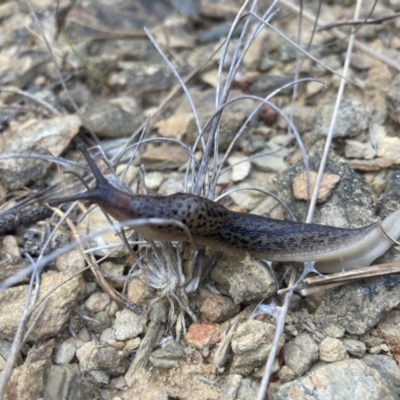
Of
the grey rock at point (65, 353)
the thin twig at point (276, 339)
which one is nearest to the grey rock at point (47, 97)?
the grey rock at point (65, 353)

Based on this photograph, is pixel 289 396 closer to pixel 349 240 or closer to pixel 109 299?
pixel 349 240

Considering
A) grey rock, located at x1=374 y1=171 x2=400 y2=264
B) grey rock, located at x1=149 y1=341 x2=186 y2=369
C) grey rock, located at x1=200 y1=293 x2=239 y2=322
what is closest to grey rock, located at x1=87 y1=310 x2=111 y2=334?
grey rock, located at x1=149 y1=341 x2=186 y2=369

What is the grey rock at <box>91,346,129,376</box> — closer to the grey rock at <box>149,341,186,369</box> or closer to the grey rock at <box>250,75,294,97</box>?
the grey rock at <box>149,341,186,369</box>

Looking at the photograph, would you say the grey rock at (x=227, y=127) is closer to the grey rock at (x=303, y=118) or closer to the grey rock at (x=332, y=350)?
the grey rock at (x=303, y=118)

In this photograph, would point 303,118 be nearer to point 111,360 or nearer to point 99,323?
point 99,323

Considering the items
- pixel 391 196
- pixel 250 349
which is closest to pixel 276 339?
pixel 250 349
